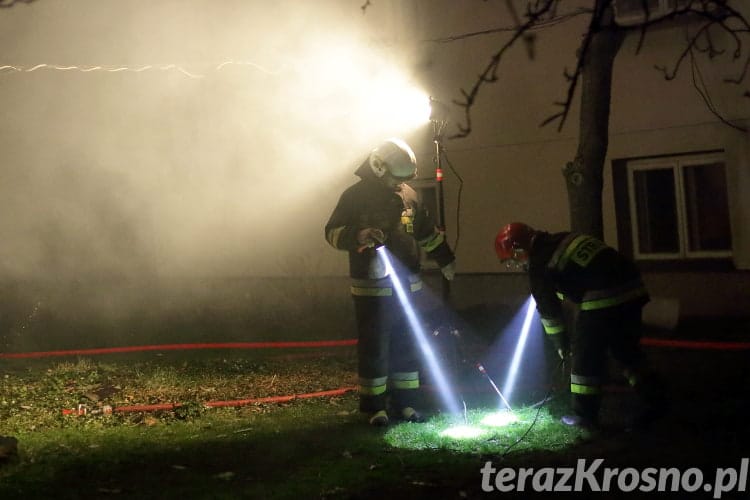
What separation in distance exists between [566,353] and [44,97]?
9.34 m

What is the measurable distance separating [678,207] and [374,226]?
191 inches

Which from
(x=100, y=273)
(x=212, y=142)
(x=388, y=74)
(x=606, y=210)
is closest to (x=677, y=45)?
(x=606, y=210)

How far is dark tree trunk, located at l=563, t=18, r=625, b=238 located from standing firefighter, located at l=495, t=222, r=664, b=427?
3.95 feet

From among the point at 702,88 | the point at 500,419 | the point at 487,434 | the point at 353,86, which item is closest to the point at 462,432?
the point at 487,434

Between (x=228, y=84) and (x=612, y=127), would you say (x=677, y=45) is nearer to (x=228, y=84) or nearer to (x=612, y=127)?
(x=612, y=127)

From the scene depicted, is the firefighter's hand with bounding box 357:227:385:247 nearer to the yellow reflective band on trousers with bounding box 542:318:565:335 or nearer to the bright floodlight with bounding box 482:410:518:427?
the yellow reflective band on trousers with bounding box 542:318:565:335

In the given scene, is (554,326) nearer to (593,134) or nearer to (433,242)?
(433,242)

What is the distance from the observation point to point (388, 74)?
980 cm

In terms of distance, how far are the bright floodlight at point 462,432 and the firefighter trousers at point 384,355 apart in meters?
0.53

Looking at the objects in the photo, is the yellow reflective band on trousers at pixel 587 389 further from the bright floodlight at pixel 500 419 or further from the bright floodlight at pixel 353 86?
the bright floodlight at pixel 353 86

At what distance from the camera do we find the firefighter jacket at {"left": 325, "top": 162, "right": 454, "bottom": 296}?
18.5 feet

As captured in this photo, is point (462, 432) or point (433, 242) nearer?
point (462, 432)

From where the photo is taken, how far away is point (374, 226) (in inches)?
226

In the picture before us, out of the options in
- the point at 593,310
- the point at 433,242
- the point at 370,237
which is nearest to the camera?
the point at 593,310
